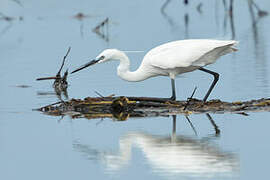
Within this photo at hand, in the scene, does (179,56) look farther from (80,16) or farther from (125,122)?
(80,16)

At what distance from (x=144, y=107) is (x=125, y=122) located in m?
0.59

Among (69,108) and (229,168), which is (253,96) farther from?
(229,168)

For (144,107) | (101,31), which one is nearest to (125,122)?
(144,107)

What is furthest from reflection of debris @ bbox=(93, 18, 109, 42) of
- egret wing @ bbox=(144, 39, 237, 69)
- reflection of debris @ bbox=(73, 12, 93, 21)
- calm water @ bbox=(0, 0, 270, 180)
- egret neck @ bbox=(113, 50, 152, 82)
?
egret wing @ bbox=(144, 39, 237, 69)

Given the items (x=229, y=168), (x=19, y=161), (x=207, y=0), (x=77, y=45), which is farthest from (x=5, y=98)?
(x=207, y=0)

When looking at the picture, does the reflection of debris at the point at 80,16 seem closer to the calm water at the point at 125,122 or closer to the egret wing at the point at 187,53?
the calm water at the point at 125,122

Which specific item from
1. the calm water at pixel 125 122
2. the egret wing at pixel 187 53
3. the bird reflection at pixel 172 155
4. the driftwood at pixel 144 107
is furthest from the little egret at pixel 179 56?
the bird reflection at pixel 172 155

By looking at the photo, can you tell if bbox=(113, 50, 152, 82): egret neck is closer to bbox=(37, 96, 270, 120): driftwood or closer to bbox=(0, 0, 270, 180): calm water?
bbox=(37, 96, 270, 120): driftwood

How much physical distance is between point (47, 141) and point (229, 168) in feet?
9.68

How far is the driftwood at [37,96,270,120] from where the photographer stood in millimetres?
12375

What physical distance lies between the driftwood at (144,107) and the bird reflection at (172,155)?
3.50 feet

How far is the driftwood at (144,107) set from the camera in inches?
487

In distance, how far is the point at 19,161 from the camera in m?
10.2

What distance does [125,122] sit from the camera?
12219 mm
